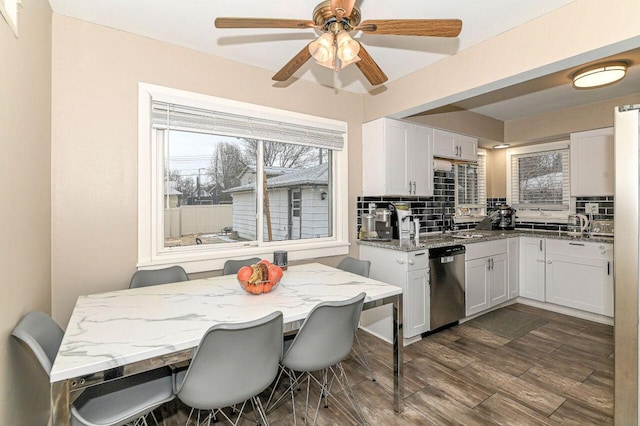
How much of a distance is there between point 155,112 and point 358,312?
6.77 ft

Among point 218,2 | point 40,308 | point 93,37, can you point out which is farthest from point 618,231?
point 93,37

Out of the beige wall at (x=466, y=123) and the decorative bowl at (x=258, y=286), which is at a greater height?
the beige wall at (x=466, y=123)

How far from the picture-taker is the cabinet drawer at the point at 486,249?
3.38m

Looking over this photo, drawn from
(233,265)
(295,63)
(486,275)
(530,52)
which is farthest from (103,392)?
(486,275)

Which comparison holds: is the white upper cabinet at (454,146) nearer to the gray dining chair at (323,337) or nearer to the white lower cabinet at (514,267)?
the white lower cabinet at (514,267)

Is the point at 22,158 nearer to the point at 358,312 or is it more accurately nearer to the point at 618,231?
the point at 358,312

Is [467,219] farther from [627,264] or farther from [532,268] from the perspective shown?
[627,264]

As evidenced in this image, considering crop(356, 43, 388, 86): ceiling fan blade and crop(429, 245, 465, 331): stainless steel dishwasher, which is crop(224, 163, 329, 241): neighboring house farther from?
crop(356, 43, 388, 86): ceiling fan blade

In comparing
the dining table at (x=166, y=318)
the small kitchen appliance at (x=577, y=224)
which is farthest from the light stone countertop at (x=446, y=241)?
the dining table at (x=166, y=318)

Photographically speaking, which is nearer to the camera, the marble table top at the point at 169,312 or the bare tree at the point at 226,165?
the marble table top at the point at 169,312

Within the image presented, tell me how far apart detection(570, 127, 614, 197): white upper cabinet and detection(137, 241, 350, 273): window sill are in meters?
3.01

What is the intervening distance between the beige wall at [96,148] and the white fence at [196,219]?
281 millimetres

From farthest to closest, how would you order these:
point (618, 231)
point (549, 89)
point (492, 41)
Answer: point (549, 89) → point (492, 41) → point (618, 231)

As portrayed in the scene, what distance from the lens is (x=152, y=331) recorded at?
1.32m
